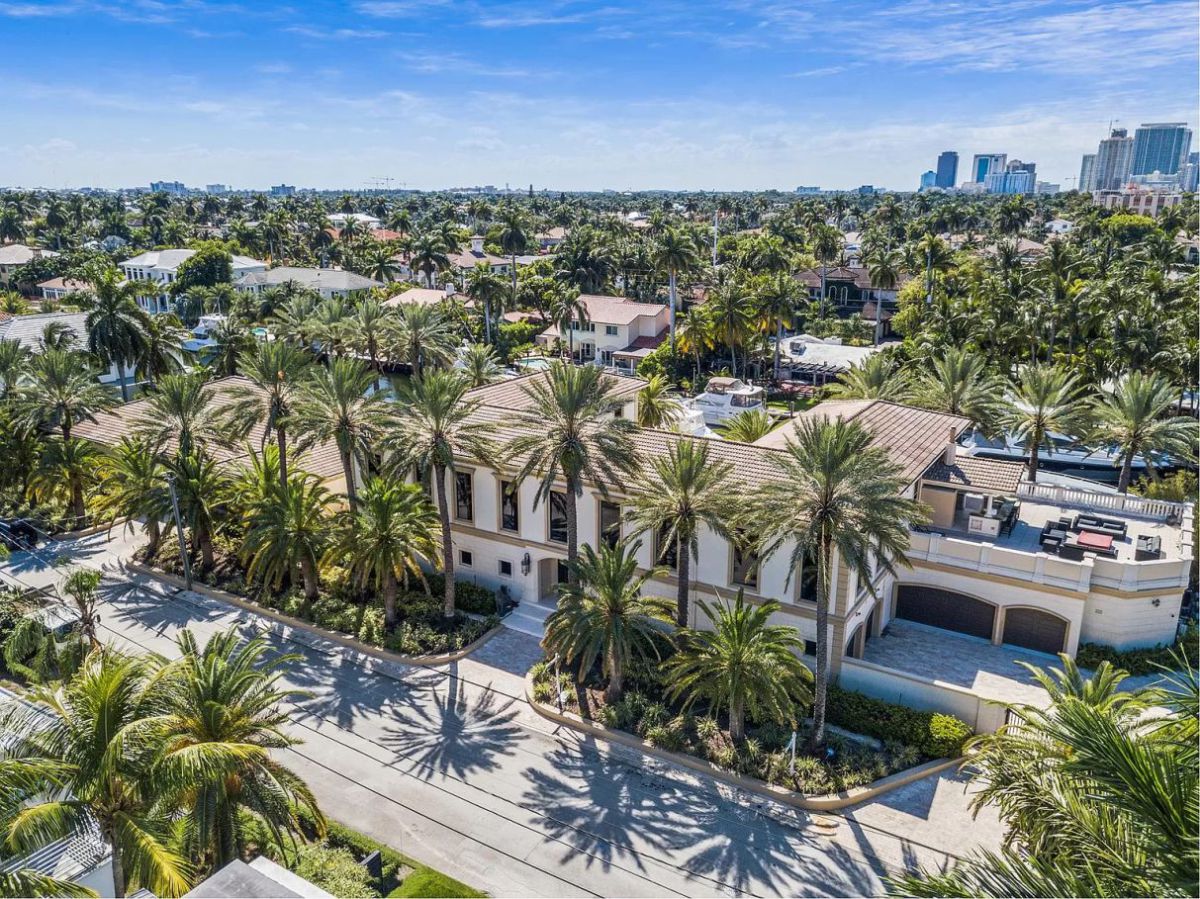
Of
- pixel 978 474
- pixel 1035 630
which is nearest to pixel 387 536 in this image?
pixel 978 474

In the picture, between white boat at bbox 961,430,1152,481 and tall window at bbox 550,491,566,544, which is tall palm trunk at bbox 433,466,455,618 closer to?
tall window at bbox 550,491,566,544

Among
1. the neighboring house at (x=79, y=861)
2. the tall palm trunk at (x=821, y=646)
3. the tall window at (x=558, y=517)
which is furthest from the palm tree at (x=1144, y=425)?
the neighboring house at (x=79, y=861)

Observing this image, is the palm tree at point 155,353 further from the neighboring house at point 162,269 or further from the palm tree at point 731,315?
the neighboring house at point 162,269

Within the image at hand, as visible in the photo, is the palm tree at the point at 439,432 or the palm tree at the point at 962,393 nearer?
the palm tree at the point at 439,432

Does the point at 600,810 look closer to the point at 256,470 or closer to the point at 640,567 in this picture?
the point at 640,567

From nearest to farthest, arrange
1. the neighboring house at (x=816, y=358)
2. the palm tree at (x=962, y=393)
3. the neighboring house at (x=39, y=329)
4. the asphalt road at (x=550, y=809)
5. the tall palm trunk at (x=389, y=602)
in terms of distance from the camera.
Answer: the asphalt road at (x=550, y=809) < the tall palm trunk at (x=389, y=602) < the palm tree at (x=962, y=393) < the neighboring house at (x=39, y=329) < the neighboring house at (x=816, y=358)

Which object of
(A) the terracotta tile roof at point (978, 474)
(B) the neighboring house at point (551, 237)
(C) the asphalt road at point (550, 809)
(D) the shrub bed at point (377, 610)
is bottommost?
(C) the asphalt road at point (550, 809)
